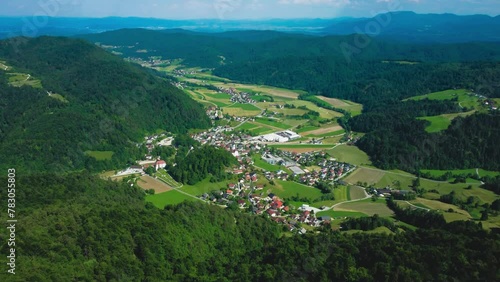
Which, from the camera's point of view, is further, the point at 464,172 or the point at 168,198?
the point at 464,172

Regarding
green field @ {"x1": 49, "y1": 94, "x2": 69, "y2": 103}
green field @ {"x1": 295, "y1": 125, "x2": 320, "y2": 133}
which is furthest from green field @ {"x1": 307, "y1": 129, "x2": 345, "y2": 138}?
green field @ {"x1": 49, "y1": 94, "x2": 69, "y2": 103}

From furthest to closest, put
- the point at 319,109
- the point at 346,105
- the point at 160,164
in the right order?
the point at 346,105 < the point at 319,109 < the point at 160,164

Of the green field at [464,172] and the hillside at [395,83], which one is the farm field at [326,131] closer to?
the hillside at [395,83]

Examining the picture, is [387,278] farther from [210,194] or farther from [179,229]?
[210,194]

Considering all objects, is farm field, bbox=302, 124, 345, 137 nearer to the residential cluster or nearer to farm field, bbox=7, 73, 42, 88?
the residential cluster

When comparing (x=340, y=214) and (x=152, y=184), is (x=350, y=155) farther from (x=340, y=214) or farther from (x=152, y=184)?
(x=152, y=184)

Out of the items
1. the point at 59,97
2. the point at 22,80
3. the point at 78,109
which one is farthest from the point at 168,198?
the point at 22,80

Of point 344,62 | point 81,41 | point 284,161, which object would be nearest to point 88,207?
point 284,161
